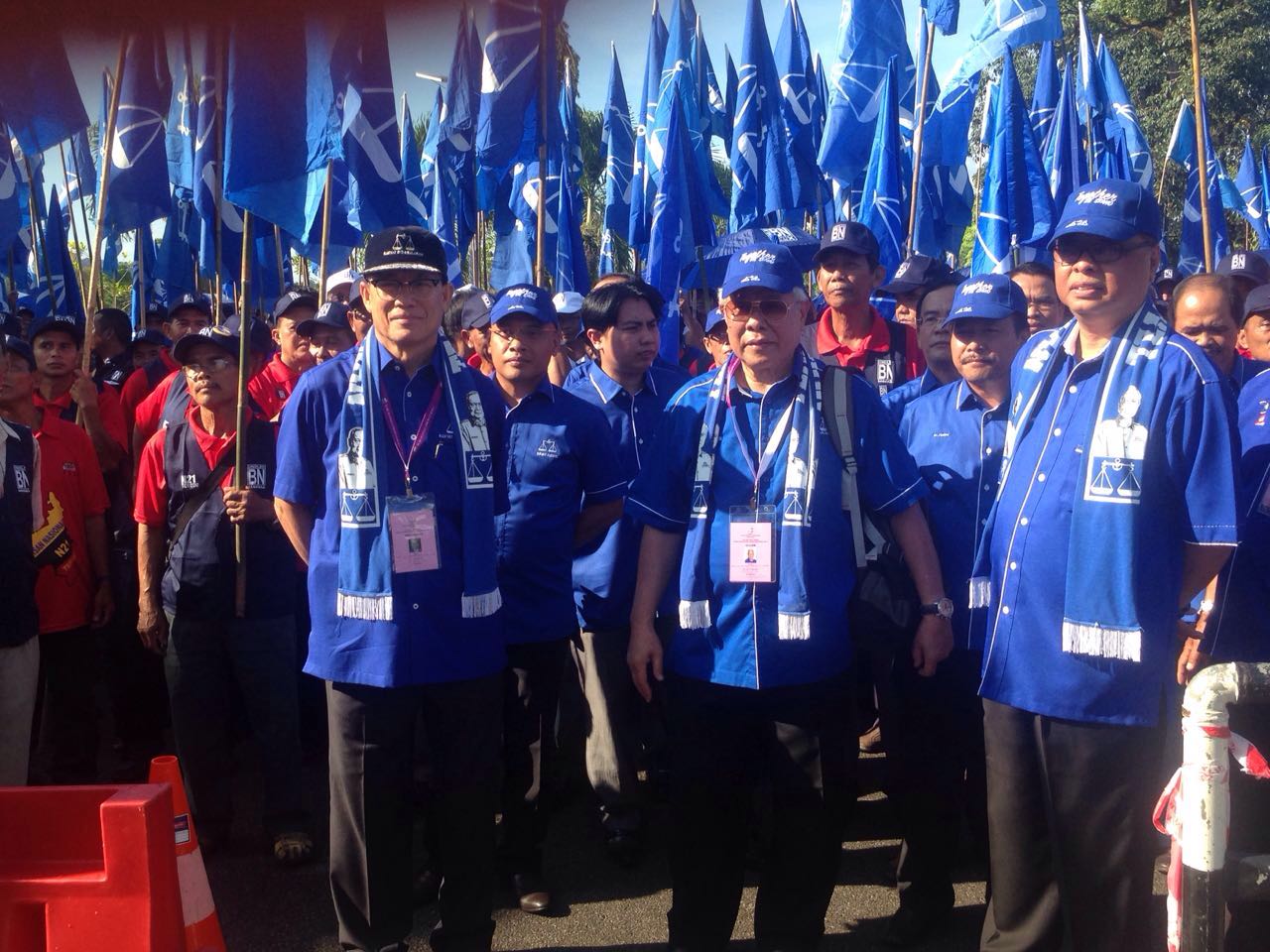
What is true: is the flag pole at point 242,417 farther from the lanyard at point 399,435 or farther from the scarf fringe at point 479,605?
the scarf fringe at point 479,605

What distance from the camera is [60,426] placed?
5.01 metres

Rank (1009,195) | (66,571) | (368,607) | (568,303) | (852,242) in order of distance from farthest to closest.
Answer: (1009,195), (568,303), (852,242), (66,571), (368,607)

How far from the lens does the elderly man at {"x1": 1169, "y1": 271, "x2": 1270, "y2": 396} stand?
15.7ft

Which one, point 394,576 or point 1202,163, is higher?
point 1202,163

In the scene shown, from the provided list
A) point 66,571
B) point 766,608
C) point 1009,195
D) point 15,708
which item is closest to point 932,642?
point 766,608

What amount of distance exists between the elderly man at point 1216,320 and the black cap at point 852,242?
1.42m

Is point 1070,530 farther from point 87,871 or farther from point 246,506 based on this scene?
point 246,506

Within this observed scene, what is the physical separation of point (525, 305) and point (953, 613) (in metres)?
1.99

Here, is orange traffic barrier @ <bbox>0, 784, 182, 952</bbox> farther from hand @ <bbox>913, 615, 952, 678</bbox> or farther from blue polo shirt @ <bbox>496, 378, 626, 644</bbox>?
hand @ <bbox>913, 615, 952, 678</bbox>

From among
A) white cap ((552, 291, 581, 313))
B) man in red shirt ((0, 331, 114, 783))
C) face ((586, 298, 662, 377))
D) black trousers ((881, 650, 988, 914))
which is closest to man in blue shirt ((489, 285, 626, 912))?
face ((586, 298, 662, 377))

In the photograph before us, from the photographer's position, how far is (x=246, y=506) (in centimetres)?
434

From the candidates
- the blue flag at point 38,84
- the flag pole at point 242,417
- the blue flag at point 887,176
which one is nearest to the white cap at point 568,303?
the blue flag at point 887,176

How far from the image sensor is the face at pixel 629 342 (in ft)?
16.1

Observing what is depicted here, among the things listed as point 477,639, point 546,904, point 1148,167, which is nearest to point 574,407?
point 477,639
